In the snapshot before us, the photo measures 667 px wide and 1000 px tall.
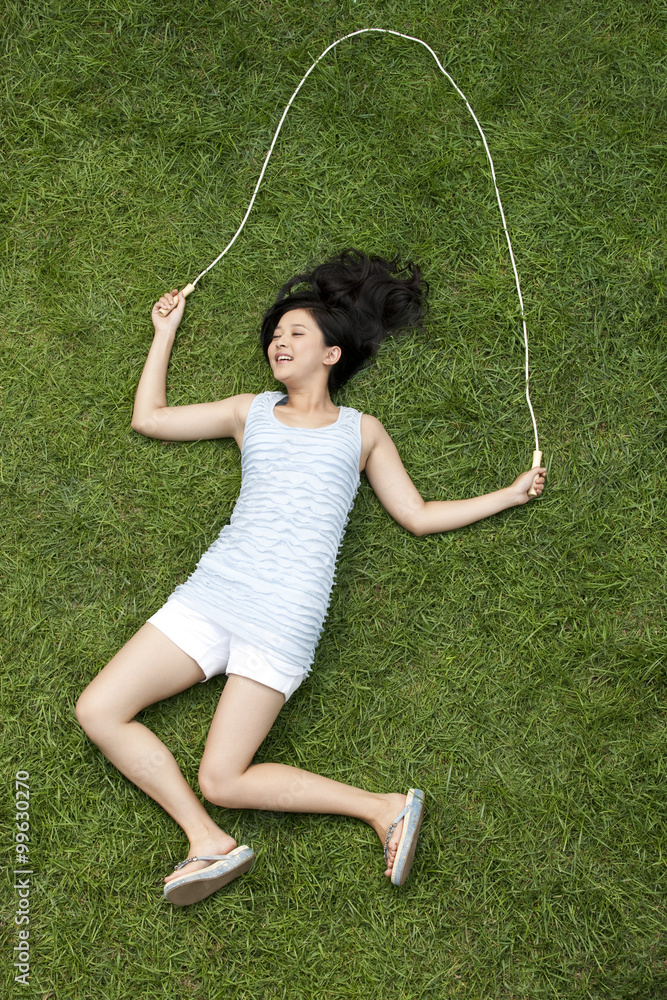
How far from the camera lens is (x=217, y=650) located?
7.91ft

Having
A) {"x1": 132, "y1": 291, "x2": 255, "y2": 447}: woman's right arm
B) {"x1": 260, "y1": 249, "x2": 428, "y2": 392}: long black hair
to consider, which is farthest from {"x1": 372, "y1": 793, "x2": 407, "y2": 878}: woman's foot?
{"x1": 260, "y1": 249, "x2": 428, "y2": 392}: long black hair

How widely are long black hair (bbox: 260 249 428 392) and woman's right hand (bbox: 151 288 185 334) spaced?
349mm

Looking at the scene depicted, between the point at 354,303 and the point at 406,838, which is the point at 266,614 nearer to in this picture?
the point at 406,838

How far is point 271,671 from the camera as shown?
2.32m

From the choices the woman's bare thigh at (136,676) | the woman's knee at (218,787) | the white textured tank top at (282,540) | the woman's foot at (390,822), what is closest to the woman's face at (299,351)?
the white textured tank top at (282,540)

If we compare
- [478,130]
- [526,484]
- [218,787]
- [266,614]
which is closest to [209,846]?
[218,787]

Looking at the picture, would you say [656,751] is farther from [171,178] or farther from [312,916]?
[171,178]

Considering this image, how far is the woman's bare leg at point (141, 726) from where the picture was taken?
7.84ft

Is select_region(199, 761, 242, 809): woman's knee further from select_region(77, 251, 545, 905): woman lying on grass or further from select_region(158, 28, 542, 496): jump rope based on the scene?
select_region(158, 28, 542, 496): jump rope

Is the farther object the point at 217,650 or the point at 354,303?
the point at 354,303

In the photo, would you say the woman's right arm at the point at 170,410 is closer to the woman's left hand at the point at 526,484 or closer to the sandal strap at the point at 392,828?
the woman's left hand at the point at 526,484

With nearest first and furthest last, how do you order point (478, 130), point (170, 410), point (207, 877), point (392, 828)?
point (207, 877)
point (392, 828)
point (170, 410)
point (478, 130)

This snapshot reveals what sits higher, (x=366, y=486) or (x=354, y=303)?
(x=354, y=303)

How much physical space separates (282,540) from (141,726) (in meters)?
0.85
